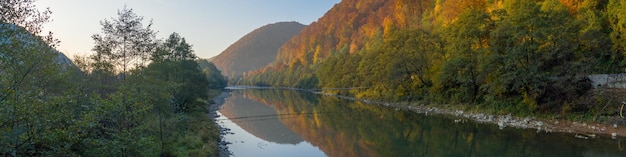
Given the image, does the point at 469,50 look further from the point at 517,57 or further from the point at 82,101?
the point at 82,101

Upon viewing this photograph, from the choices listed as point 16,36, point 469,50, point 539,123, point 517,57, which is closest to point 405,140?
point 539,123

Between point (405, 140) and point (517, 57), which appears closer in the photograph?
point (405, 140)

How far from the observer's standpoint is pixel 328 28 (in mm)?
159125

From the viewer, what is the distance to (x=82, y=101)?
39.6ft

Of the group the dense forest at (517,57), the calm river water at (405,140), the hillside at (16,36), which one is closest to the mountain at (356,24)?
the dense forest at (517,57)

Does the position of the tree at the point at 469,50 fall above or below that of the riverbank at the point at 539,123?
above

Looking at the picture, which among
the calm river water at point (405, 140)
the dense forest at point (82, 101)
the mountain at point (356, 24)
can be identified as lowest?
the calm river water at point (405, 140)

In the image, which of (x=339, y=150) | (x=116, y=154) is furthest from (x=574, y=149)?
(x=116, y=154)

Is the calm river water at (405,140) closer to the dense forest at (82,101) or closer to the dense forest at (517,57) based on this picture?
the dense forest at (517,57)

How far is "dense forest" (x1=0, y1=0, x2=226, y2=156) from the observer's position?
7.43 meters

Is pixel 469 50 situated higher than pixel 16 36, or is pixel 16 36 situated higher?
pixel 469 50

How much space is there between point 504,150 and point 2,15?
19330 millimetres

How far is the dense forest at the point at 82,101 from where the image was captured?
743 centimetres

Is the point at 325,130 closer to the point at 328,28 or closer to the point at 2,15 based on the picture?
the point at 2,15
